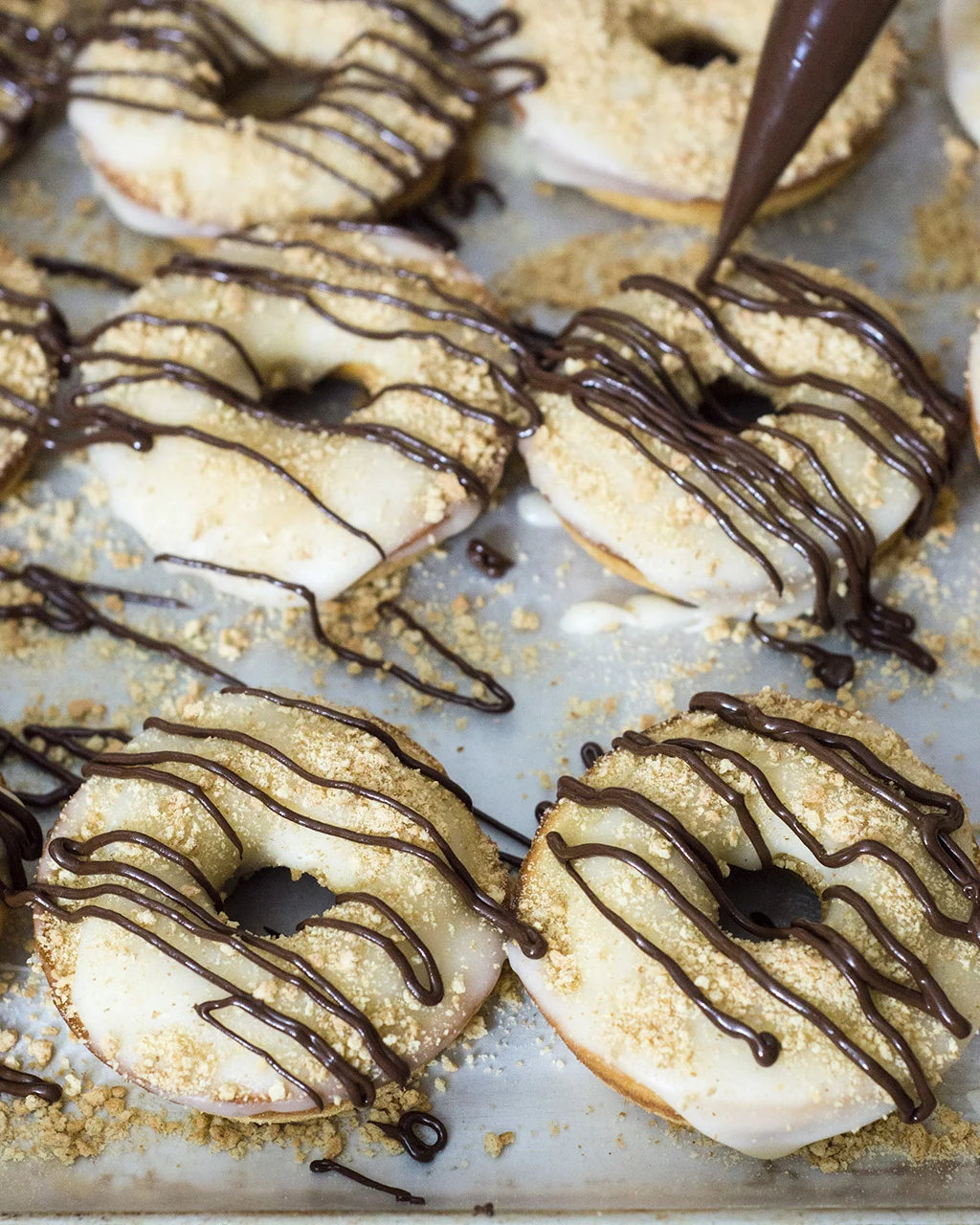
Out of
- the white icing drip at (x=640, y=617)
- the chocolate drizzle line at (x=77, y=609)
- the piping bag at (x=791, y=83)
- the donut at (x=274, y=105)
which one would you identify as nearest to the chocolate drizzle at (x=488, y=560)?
the white icing drip at (x=640, y=617)

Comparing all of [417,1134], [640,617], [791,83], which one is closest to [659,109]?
[791,83]

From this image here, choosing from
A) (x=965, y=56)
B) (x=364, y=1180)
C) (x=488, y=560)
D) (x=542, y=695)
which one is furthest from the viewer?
(x=965, y=56)

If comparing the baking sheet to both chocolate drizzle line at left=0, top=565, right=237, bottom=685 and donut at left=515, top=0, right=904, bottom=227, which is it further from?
donut at left=515, top=0, right=904, bottom=227

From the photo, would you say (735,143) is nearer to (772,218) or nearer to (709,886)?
(772,218)

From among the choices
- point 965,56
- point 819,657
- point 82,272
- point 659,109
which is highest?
point 965,56

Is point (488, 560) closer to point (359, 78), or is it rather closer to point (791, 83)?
point (791, 83)

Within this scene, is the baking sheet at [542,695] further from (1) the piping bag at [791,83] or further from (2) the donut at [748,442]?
(1) the piping bag at [791,83]
